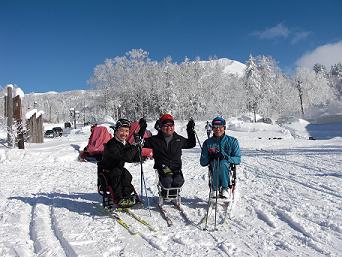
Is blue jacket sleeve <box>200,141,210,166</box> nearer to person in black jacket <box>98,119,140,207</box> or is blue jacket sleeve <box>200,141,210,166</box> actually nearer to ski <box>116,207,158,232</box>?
person in black jacket <box>98,119,140,207</box>

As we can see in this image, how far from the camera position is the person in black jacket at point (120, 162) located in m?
6.22

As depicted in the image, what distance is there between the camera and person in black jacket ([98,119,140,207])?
6219 mm

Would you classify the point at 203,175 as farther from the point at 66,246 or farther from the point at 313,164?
the point at 66,246

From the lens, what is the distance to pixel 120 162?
638cm

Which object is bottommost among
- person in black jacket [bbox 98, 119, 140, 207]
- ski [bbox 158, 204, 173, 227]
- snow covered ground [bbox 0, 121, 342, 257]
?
snow covered ground [bbox 0, 121, 342, 257]

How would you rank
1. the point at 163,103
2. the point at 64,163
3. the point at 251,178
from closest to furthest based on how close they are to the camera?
the point at 251,178 → the point at 64,163 → the point at 163,103

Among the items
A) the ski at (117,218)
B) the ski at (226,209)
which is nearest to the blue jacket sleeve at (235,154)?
the ski at (226,209)

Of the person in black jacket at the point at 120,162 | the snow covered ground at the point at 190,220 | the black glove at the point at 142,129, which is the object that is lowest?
the snow covered ground at the point at 190,220

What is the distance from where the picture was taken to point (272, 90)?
62.2 m

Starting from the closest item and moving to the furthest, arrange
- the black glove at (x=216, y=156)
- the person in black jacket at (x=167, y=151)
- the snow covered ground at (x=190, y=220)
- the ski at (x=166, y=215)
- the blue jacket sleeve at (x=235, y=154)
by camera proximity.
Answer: the snow covered ground at (x=190, y=220) < the ski at (x=166, y=215) < the black glove at (x=216, y=156) < the blue jacket sleeve at (x=235, y=154) < the person in black jacket at (x=167, y=151)

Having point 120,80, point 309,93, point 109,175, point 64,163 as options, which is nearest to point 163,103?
point 120,80

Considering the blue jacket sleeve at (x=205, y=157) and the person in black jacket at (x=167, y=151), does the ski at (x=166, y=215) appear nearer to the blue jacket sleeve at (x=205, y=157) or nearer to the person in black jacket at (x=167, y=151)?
the person in black jacket at (x=167, y=151)

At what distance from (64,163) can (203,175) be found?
6.21 m

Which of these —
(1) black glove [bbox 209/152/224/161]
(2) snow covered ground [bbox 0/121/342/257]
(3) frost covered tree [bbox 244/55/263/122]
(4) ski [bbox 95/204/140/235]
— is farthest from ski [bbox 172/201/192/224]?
(3) frost covered tree [bbox 244/55/263/122]
